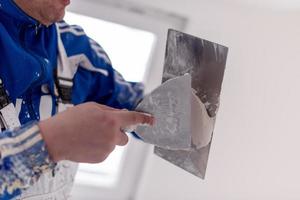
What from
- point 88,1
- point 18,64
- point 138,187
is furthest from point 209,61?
point 138,187

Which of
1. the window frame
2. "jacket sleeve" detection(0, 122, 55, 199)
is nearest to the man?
"jacket sleeve" detection(0, 122, 55, 199)

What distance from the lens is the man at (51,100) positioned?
500 millimetres

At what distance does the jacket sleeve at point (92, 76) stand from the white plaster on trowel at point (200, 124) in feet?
0.91

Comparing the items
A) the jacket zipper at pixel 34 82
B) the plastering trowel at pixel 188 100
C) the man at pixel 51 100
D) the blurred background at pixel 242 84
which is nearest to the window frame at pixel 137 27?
the blurred background at pixel 242 84

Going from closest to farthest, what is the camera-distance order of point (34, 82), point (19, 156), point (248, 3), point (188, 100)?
point (19, 156) < point (188, 100) < point (34, 82) < point (248, 3)

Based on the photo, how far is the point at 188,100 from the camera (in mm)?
604

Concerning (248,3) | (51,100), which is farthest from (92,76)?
(248,3)

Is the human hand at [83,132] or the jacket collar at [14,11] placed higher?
the jacket collar at [14,11]

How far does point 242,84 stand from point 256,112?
56mm

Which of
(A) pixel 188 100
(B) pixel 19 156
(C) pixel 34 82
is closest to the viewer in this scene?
(B) pixel 19 156

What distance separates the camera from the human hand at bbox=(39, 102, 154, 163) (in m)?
0.51

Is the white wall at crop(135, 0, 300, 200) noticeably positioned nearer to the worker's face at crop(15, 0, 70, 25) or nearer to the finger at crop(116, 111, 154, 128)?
the finger at crop(116, 111, 154, 128)

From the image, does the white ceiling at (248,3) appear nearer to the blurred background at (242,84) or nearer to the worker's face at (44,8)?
the blurred background at (242,84)

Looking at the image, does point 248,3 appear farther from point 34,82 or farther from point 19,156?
point 19,156
